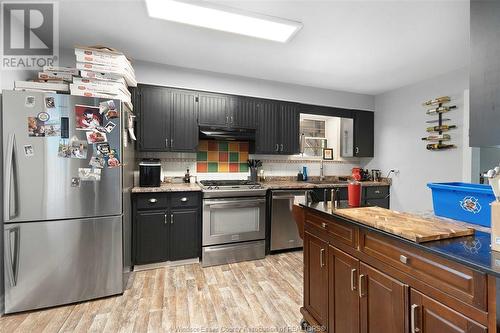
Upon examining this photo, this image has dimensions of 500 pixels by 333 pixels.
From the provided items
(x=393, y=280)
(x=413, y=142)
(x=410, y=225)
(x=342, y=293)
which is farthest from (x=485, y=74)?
(x=413, y=142)

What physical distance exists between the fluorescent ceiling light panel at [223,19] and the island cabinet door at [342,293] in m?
1.89

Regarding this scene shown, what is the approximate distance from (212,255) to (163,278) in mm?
595

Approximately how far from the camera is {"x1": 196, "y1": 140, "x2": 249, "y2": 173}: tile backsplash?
3422 mm

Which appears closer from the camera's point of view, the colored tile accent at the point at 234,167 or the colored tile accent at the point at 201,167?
the colored tile accent at the point at 201,167

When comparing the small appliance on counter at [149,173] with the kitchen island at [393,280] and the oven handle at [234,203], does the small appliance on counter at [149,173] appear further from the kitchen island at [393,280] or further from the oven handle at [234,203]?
the kitchen island at [393,280]

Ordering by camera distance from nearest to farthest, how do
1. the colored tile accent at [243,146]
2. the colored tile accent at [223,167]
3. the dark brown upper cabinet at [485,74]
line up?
1. the dark brown upper cabinet at [485,74]
2. the colored tile accent at [223,167]
3. the colored tile accent at [243,146]

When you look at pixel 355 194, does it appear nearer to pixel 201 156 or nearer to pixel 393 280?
pixel 393 280

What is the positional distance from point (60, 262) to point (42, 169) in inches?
32.0

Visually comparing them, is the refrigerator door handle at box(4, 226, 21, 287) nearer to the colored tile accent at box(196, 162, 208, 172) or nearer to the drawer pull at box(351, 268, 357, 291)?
the colored tile accent at box(196, 162, 208, 172)

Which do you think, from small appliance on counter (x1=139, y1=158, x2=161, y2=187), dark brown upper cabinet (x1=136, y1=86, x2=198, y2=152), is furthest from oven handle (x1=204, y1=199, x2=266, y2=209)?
dark brown upper cabinet (x1=136, y1=86, x2=198, y2=152)

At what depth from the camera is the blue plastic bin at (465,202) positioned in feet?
3.89

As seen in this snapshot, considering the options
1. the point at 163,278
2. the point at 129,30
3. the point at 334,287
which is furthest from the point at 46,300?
the point at 129,30

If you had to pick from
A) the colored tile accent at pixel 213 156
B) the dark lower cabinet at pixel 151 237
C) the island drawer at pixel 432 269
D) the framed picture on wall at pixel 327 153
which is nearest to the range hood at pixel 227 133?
the colored tile accent at pixel 213 156

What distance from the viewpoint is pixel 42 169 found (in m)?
1.91
